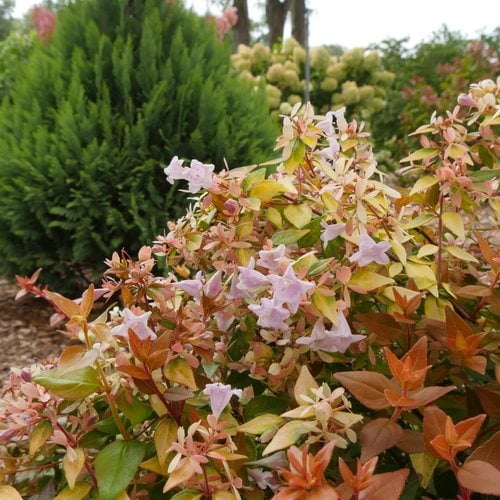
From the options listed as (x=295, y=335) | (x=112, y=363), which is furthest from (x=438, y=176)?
(x=112, y=363)

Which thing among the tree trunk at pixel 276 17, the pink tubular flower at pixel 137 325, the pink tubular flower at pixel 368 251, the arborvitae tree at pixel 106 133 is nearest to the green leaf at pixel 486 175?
the pink tubular flower at pixel 368 251

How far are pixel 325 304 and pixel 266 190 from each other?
0.27 metres

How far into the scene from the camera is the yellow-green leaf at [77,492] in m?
0.86

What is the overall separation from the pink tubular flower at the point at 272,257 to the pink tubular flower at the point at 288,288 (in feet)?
0.23

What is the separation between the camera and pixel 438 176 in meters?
0.98

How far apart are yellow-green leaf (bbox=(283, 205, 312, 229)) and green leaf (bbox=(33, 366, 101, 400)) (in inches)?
15.6

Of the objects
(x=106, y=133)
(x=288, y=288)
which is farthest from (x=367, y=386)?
(x=106, y=133)

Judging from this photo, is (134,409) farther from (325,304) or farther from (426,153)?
(426,153)

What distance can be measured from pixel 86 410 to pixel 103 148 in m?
2.48

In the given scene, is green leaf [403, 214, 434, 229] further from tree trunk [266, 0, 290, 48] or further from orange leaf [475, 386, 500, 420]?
tree trunk [266, 0, 290, 48]

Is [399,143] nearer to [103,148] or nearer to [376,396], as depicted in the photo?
[103,148]

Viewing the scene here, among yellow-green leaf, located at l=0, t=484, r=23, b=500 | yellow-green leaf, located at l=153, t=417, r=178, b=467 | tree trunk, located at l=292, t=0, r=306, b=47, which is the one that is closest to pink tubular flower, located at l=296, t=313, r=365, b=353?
yellow-green leaf, located at l=153, t=417, r=178, b=467

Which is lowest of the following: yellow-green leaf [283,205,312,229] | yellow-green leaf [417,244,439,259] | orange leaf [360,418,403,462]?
orange leaf [360,418,403,462]

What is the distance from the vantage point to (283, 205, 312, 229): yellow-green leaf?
101 centimetres
